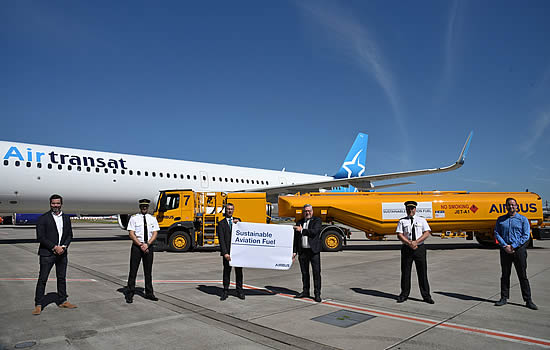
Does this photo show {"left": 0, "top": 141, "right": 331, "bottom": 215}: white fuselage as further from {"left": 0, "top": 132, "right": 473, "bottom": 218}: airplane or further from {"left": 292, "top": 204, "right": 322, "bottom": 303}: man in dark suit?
{"left": 292, "top": 204, "right": 322, "bottom": 303}: man in dark suit

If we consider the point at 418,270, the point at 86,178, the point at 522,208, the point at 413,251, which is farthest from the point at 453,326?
the point at 86,178

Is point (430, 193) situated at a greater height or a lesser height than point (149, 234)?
greater

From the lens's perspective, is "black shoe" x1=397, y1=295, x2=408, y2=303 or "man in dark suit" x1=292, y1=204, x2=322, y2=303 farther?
"man in dark suit" x1=292, y1=204, x2=322, y2=303

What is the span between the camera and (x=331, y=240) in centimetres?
1561

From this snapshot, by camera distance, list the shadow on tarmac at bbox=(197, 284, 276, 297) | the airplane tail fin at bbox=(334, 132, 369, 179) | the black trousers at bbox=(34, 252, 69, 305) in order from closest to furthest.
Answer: the black trousers at bbox=(34, 252, 69, 305) → the shadow on tarmac at bbox=(197, 284, 276, 297) → the airplane tail fin at bbox=(334, 132, 369, 179)

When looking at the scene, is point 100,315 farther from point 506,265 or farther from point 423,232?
point 506,265

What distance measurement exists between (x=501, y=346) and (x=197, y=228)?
41.3 feet

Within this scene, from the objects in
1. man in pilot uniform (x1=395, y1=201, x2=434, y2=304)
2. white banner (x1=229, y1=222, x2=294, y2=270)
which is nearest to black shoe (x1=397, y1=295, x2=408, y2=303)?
man in pilot uniform (x1=395, y1=201, x2=434, y2=304)

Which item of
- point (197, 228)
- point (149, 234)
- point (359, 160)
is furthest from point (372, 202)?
point (359, 160)

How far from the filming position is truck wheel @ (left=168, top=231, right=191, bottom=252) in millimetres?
15156

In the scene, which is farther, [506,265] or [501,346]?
[506,265]

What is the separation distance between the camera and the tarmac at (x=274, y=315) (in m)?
4.63

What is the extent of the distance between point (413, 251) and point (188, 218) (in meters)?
10.7

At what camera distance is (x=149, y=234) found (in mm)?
6926
